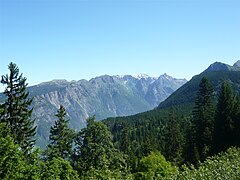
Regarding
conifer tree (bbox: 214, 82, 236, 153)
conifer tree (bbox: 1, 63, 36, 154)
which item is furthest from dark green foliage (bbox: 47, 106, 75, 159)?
conifer tree (bbox: 214, 82, 236, 153)

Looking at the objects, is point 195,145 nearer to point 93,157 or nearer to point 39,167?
point 93,157

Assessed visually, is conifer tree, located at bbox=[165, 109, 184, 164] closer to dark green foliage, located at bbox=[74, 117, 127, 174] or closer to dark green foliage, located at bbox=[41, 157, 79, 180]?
dark green foliage, located at bbox=[74, 117, 127, 174]

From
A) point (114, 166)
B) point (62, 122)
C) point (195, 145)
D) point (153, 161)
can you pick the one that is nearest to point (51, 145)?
point (62, 122)

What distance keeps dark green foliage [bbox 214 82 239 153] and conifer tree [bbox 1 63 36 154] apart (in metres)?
34.8

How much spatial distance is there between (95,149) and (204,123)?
2919cm

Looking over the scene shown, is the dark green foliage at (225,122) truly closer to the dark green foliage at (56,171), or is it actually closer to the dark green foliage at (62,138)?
the dark green foliage at (62,138)

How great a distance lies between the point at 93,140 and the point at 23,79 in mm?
12604

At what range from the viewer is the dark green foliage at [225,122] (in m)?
59.7

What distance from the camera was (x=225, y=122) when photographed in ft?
199

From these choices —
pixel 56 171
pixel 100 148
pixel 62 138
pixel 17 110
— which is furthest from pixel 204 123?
pixel 56 171

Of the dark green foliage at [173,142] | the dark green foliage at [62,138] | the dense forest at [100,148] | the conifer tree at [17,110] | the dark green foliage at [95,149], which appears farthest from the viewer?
the dark green foliage at [173,142]

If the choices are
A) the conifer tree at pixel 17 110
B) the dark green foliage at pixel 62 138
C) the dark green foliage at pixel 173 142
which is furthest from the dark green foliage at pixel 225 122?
the conifer tree at pixel 17 110

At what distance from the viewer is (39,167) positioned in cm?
2809

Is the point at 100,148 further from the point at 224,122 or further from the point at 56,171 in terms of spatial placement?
the point at 224,122
